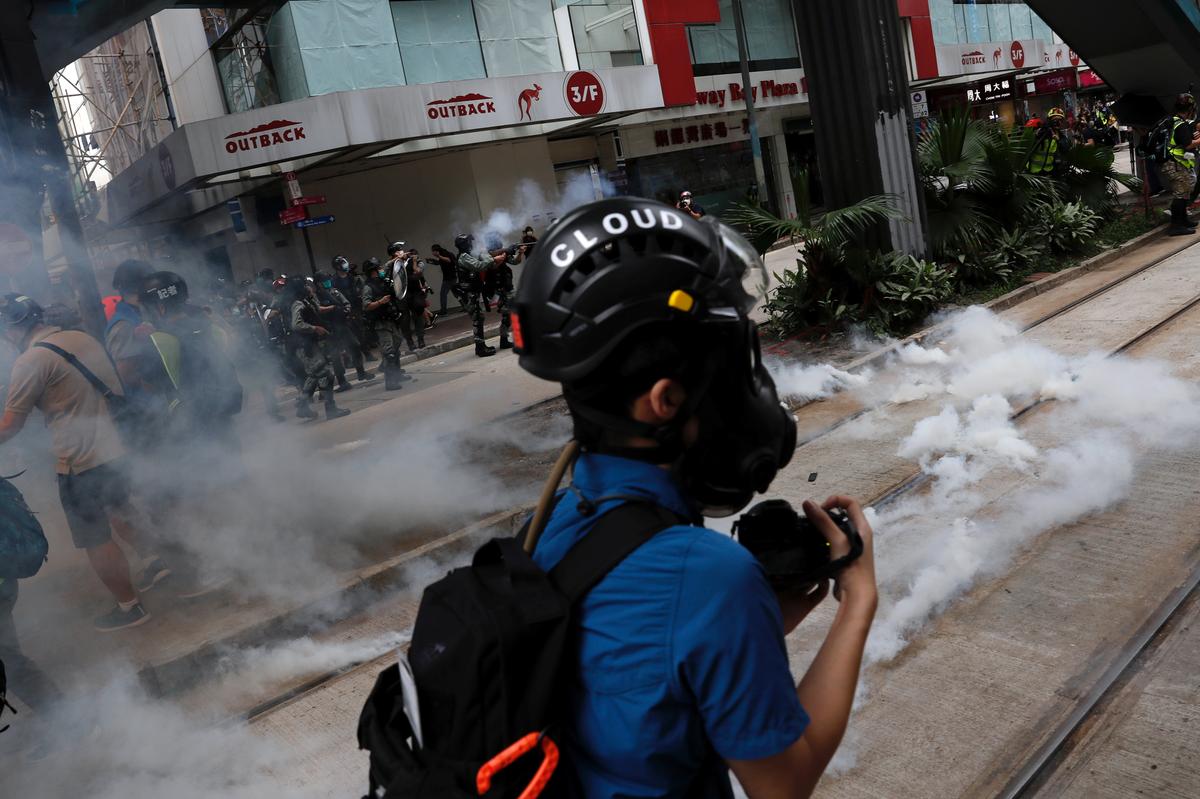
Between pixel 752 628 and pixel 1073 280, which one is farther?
pixel 1073 280

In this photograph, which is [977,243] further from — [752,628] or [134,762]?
[752,628]

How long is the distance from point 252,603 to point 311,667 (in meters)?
0.88

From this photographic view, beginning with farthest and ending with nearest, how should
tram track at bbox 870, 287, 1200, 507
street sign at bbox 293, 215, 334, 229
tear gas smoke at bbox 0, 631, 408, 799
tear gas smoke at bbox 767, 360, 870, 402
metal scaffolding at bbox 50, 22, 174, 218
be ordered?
metal scaffolding at bbox 50, 22, 174, 218 < street sign at bbox 293, 215, 334, 229 < tear gas smoke at bbox 767, 360, 870, 402 < tram track at bbox 870, 287, 1200, 507 < tear gas smoke at bbox 0, 631, 408, 799

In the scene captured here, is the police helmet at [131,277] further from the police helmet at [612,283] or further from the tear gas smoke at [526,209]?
the tear gas smoke at [526,209]

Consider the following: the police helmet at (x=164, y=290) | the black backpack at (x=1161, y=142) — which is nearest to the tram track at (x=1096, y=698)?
the police helmet at (x=164, y=290)

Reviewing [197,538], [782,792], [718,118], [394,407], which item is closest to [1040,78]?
[718,118]

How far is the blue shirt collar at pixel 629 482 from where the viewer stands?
129 cm

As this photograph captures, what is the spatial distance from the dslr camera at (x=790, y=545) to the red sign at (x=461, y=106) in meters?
16.4

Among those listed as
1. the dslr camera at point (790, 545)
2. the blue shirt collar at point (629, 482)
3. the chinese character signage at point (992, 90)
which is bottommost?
the dslr camera at point (790, 545)

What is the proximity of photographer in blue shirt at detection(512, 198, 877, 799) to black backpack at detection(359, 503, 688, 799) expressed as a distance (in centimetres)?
3

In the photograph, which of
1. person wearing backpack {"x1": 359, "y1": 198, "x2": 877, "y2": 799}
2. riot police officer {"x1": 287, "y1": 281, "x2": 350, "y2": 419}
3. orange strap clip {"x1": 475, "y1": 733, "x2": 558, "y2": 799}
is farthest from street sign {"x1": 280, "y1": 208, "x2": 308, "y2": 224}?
orange strap clip {"x1": 475, "y1": 733, "x2": 558, "y2": 799}

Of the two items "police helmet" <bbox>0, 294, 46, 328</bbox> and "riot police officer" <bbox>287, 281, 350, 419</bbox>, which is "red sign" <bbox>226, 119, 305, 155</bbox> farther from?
"police helmet" <bbox>0, 294, 46, 328</bbox>

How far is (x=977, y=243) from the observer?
10172mm

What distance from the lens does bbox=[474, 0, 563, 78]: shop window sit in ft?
61.5
